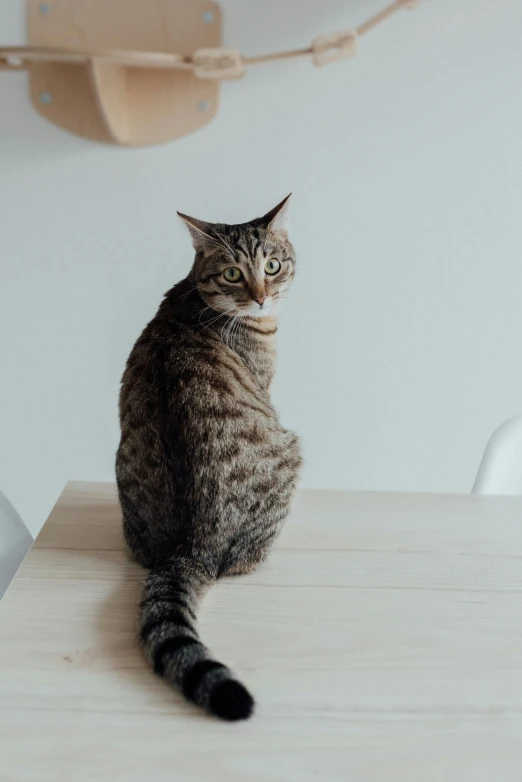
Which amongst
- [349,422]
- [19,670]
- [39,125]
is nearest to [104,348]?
[39,125]

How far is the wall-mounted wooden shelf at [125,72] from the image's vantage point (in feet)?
4.97

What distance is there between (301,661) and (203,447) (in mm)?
294

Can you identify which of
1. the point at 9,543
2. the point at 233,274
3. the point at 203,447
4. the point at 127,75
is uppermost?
the point at 127,75

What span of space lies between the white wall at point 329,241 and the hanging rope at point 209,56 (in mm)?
223

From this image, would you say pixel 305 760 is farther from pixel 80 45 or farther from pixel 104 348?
pixel 80 45

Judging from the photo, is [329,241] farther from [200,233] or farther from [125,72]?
[200,233]

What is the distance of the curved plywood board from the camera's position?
1.52 metres

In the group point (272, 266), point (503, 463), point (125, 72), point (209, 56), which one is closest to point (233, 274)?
point (272, 266)

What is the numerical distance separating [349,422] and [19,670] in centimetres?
123

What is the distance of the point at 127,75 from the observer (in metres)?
1.54

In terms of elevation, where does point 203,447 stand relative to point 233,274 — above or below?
below

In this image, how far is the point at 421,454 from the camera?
1.90 metres

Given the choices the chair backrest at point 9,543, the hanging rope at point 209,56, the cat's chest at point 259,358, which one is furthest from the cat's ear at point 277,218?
the chair backrest at point 9,543

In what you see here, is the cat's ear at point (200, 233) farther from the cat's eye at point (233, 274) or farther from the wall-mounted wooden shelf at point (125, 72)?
the wall-mounted wooden shelf at point (125, 72)
